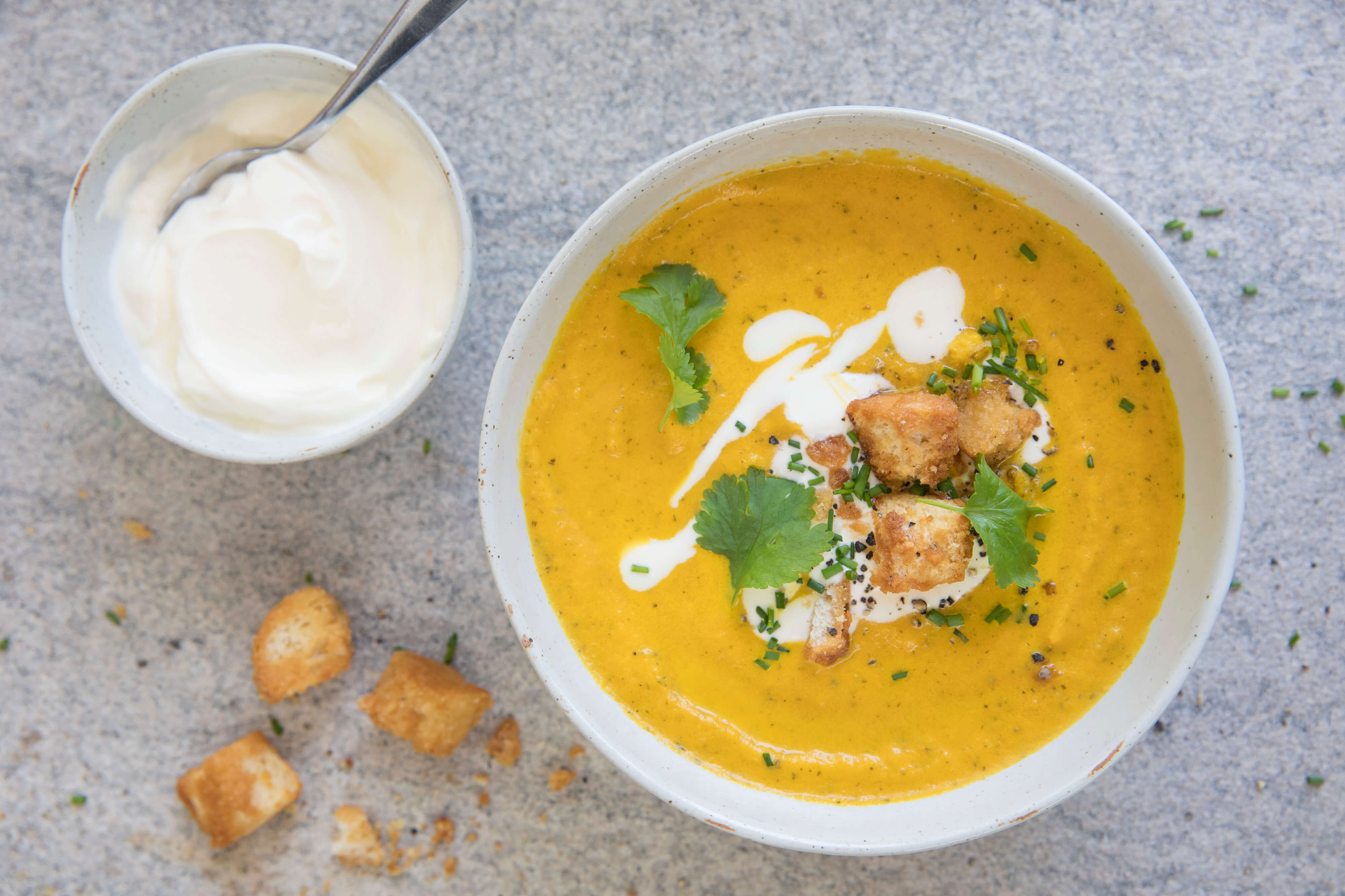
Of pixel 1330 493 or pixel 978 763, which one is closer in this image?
pixel 978 763

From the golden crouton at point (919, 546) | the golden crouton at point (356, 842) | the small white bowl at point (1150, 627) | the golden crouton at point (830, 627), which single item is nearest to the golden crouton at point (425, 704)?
the golden crouton at point (356, 842)

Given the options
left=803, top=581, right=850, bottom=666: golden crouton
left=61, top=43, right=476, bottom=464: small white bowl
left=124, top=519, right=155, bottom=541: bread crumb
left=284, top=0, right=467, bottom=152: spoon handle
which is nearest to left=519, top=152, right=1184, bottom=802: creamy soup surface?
left=803, top=581, right=850, bottom=666: golden crouton

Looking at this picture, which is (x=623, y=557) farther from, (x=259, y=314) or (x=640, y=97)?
(x=640, y=97)

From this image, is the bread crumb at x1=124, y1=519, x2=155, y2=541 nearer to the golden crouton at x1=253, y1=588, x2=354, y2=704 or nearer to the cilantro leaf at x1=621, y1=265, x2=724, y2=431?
the golden crouton at x1=253, y1=588, x2=354, y2=704

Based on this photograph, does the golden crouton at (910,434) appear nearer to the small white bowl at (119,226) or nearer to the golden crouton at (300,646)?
the small white bowl at (119,226)

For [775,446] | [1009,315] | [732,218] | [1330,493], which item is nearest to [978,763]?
[775,446]

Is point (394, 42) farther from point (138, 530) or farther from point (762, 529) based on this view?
point (138, 530)

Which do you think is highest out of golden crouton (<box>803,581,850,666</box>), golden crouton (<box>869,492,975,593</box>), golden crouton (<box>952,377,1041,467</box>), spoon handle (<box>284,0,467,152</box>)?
spoon handle (<box>284,0,467,152</box>)
